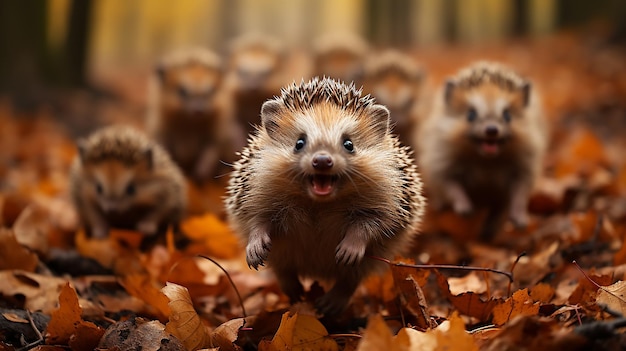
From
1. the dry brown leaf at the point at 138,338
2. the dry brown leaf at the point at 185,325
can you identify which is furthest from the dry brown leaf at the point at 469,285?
the dry brown leaf at the point at 138,338

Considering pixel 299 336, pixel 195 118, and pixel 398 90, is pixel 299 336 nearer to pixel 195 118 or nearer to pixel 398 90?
pixel 398 90

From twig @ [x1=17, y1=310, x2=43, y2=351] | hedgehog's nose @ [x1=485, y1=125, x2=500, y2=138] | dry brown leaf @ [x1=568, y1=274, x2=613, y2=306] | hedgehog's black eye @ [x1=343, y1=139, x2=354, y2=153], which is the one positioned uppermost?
hedgehog's black eye @ [x1=343, y1=139, x2=354, y2=153]

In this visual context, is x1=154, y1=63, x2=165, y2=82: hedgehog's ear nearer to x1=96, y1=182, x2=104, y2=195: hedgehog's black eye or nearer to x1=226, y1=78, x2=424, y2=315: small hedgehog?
x1=96, y1=182, x2=104, y2=195: hedgehog's black eye

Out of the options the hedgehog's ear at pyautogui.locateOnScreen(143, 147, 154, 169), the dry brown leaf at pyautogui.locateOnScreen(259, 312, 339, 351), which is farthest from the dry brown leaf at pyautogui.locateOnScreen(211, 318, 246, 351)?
the hedgehog's ear at pyautogui.locateOnScreen(143, 147, 154, 169)

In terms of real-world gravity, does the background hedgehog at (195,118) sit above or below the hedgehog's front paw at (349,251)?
below

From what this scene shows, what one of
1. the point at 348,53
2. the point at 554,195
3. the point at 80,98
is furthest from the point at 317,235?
the point at 80,98

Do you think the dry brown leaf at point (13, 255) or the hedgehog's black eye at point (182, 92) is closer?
the dry brown leaf at point (13, 255)

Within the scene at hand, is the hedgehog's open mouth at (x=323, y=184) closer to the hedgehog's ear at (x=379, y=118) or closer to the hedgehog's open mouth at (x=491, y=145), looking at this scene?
the hedgehog's ear at (x=379, y=118)

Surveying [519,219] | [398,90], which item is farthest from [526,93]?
[398,90]
